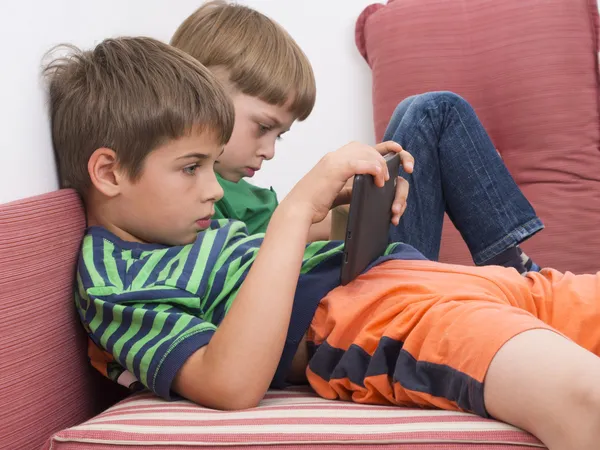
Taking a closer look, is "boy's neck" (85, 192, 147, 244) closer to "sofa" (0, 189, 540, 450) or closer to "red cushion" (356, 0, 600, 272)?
"sofa" (0, 189, 540, 450)

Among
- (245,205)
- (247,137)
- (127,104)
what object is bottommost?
(245,205)

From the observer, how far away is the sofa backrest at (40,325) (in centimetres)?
80

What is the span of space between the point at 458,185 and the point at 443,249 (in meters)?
0.51

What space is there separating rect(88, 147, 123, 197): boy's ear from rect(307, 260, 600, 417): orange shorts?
0.31 m

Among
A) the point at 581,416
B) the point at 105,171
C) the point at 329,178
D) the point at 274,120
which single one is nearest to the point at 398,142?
the point at 274,120

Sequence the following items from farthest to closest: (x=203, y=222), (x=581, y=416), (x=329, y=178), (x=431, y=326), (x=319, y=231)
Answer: (x=319, y=231) < (x=203, y=222) < (x=329, y=178) < (x=431, y=326) < (x=581, y=416)

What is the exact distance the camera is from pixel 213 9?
145 cm

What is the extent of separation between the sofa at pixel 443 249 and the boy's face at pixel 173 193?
0.08m

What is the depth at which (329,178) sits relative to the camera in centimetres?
91

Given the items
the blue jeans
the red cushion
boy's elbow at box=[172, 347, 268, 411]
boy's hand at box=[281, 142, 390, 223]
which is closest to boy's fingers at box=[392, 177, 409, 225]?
boy's hand at box=[281, 142, 390, 223]

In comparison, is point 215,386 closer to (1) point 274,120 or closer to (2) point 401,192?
(2) point 401,192

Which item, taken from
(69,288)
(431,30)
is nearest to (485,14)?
(431,30)

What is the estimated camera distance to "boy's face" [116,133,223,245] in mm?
972

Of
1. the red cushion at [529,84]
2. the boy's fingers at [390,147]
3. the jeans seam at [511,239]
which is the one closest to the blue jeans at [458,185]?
the jeans seam at [511,239]
